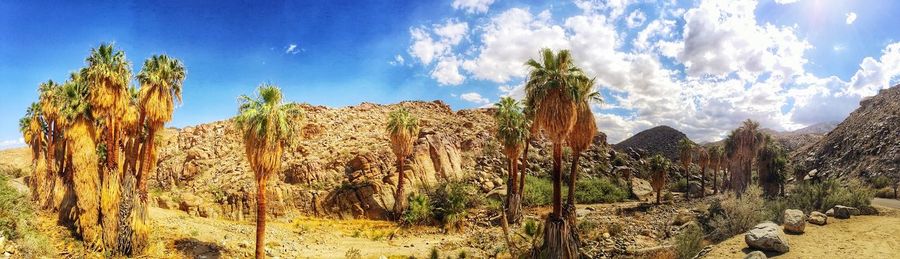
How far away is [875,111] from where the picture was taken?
67.2m

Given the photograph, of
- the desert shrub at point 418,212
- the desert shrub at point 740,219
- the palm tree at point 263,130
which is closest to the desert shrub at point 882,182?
the desert shrub at point 740,219

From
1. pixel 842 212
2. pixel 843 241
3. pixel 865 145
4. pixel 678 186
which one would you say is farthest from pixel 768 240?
pixel 865 145

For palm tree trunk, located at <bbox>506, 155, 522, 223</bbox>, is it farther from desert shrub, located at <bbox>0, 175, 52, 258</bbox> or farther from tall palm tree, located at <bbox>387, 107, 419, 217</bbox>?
desert shrub, located at <bbox>0, 175, 52, 258</bbox>

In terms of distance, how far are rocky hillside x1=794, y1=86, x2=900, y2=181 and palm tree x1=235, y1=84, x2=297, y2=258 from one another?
203 feet

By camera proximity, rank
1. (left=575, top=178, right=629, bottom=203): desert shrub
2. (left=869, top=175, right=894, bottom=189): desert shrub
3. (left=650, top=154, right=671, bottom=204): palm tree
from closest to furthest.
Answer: (left=650, top=154, right=671, bottom=204): palm tree
(left=869, top=175, right=894, bottom=189): desert shrub
(left=575, top=178, right=629, bottom=203): desert shrub

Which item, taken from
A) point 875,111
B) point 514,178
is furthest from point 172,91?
point 875,111

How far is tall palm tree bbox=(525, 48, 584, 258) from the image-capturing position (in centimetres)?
1675

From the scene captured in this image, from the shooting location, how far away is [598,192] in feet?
156

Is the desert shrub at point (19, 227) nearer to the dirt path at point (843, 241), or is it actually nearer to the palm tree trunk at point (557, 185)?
the palm tree trunk at point (557, 185)

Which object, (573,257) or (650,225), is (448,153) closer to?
(650,225)

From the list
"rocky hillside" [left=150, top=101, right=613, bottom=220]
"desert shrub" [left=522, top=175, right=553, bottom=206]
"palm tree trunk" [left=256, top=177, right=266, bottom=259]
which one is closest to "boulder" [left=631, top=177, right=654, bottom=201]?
"rocky hillside" [left=150, top=101, right=613, bottom=220]

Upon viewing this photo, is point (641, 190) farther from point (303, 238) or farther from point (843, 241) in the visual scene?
point (303, 238)

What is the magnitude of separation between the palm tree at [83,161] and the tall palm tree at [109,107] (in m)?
0.53

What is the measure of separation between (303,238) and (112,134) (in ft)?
40.9
